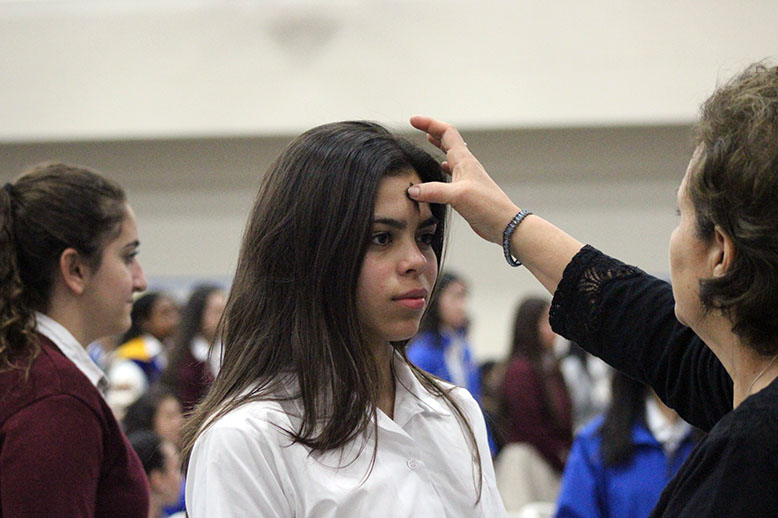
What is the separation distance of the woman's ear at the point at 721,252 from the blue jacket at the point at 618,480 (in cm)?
169

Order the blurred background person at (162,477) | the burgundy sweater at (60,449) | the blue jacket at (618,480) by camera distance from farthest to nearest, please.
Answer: the blurred background person at (162,477), the blue jacket at (618,480), the burgundy sweater at (60,449)

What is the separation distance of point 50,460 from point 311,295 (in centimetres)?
61

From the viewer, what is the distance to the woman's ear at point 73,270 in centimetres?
200

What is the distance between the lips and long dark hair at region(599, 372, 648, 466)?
59.6 inches

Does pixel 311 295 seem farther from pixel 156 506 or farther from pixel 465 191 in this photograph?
pixel 156 506

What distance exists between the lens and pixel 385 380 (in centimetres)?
172

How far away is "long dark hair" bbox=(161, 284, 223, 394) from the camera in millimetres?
4742

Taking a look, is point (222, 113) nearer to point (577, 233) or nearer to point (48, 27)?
point (48, 27)

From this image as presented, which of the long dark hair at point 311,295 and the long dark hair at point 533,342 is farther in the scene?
the long dark hair at point 533,342

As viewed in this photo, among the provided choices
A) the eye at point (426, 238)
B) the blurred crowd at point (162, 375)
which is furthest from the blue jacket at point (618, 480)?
the eye at point (426, 238)

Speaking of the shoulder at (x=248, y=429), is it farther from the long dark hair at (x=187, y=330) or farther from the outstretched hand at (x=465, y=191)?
the long dark hair at (x=187, y=330)

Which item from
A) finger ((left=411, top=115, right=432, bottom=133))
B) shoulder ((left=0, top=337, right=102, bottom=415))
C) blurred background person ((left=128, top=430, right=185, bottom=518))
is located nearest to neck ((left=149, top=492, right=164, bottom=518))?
blurred background person ((left=128, top=430, right=185, bottom=518))

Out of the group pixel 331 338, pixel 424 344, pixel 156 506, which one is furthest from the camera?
pixel 424 344

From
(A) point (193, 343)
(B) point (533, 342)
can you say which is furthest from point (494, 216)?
(B) point (533, 342)
